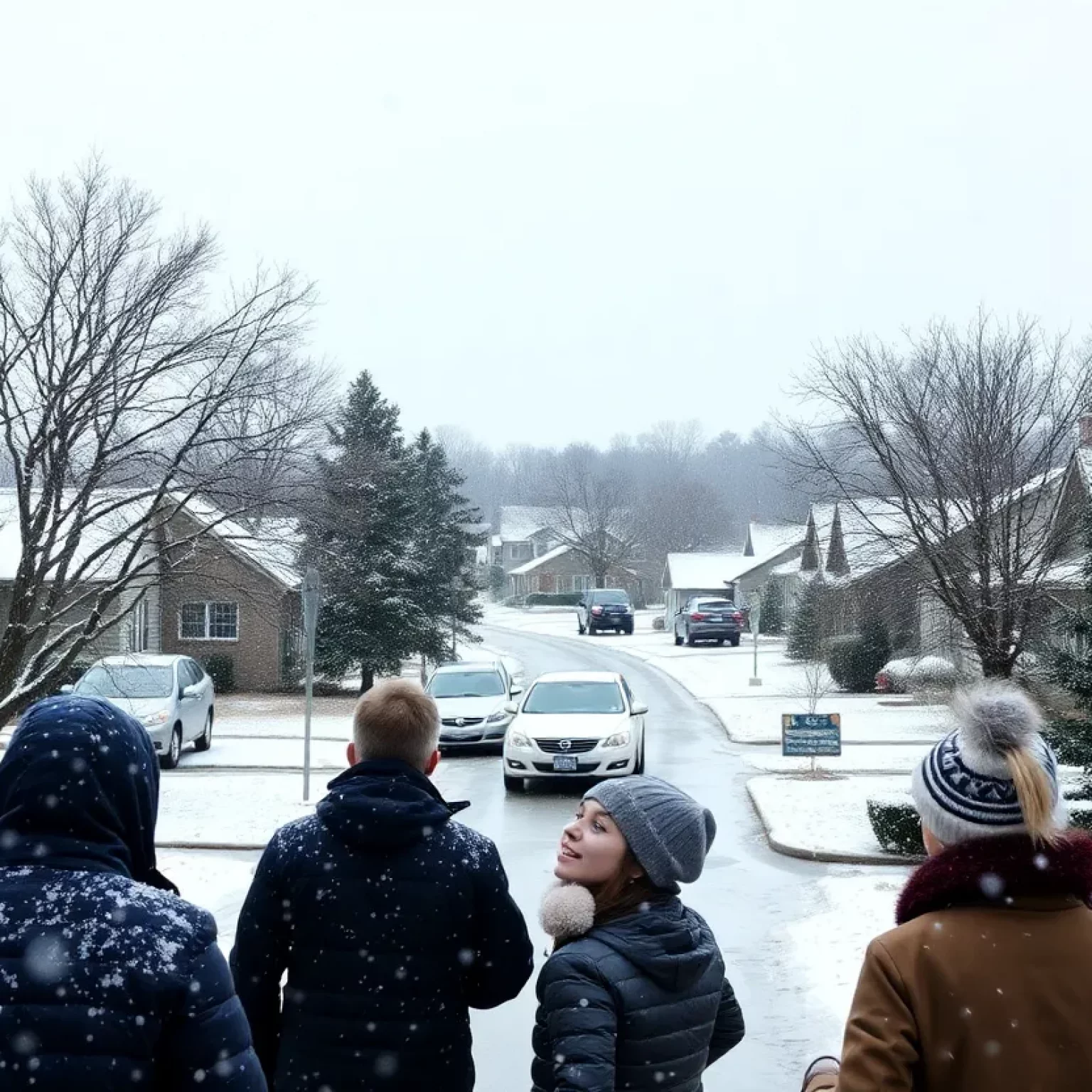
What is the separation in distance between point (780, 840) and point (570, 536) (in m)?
85.8

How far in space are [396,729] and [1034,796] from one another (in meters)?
1.88

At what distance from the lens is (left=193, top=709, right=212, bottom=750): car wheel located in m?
22.8

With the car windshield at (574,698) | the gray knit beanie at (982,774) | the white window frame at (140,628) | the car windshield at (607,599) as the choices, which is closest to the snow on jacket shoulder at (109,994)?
the gray knit beanie at (982,774)


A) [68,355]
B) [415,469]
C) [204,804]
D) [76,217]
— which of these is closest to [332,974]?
[204,804]

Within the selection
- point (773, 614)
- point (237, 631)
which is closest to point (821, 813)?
point (237, 631)

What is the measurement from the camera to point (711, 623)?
5541 centimetres

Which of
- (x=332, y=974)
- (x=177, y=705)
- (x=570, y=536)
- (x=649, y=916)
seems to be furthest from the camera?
(x=570, y=536)

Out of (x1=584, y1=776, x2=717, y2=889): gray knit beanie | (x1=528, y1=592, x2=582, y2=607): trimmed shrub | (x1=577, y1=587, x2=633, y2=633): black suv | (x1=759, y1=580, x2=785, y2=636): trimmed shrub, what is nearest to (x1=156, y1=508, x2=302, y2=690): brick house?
(x1=577, y1=587, x2=633, y2=633): black suv

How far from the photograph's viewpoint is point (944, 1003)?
2.47 metres

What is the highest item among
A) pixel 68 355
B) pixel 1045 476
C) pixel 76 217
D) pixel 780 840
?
pixel 76 217

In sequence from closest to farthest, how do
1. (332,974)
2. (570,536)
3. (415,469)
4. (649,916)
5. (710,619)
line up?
(649,916) → (332,974) → (415,469) → (710,619) → (570,536)

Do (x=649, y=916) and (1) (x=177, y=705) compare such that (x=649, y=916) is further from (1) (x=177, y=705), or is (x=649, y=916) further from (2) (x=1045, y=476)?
(2) (x=1045, y=476)

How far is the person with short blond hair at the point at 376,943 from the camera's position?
3516 millimetres

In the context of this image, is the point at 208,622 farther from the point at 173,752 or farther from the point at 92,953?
the point at 92,953
